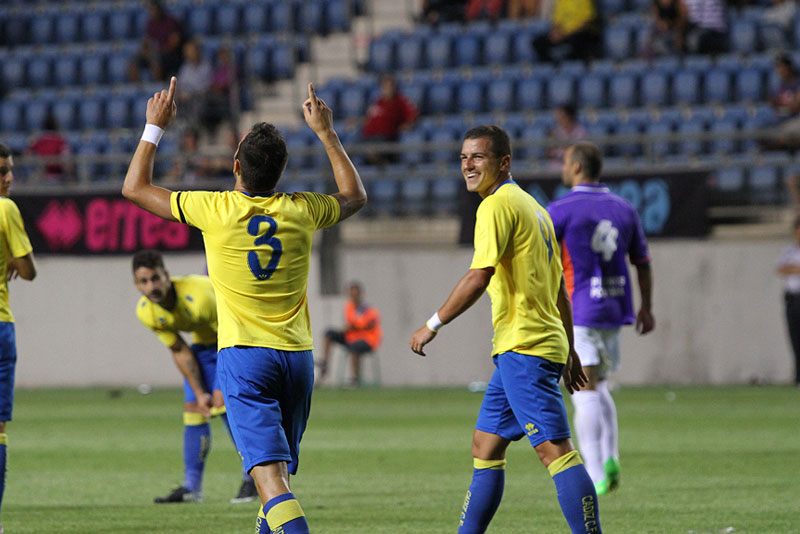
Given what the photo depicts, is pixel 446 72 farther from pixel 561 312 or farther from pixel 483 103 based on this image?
pixel 561 312

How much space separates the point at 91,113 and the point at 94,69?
151 cm

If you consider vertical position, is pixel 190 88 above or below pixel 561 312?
above

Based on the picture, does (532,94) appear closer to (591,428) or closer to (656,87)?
(656,87)

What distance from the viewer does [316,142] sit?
75.3 ft

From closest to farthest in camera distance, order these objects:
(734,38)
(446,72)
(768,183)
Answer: (768,183) < (734,38) < (446,72)

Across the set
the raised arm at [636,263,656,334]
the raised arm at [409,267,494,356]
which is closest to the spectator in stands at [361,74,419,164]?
the raised arm at [636,263,656,334]

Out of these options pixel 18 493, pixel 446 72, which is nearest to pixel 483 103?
pixel 446 72

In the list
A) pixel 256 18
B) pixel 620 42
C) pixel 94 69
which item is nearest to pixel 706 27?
pixel 620 42

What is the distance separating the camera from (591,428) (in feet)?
29.2

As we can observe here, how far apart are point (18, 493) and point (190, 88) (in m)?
15.2

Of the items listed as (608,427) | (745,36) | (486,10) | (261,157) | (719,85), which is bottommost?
(608,427)

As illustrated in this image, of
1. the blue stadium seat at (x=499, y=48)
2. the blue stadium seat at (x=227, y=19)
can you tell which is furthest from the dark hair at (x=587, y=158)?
the blue stadium seat at (x=227, y=19)

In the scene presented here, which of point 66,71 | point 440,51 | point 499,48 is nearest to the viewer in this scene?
point 499,48

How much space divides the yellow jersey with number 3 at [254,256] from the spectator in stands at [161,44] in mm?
19615
